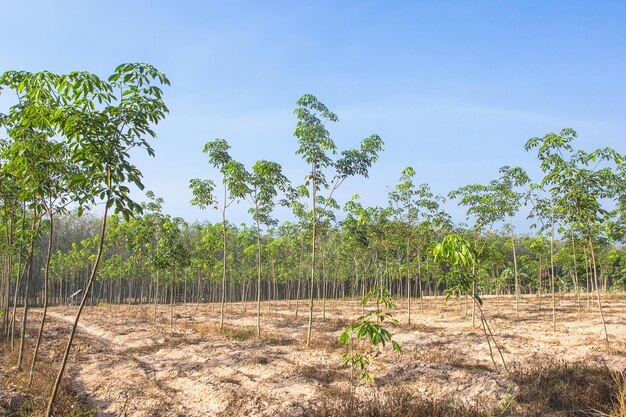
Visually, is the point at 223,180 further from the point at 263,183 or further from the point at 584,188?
the point at 584,188

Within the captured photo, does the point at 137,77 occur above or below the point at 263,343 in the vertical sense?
above

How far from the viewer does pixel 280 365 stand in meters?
12.0

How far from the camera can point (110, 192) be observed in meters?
5.35

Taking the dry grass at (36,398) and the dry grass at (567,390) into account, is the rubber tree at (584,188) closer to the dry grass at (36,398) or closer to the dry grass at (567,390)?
the dry grass at (567,390)

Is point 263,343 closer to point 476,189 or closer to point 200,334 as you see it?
point 200,334

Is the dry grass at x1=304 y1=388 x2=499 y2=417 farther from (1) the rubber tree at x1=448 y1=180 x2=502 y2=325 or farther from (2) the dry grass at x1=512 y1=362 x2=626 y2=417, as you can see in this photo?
(1) the rubber tree at x1=448 y1=180 x2=502 y2=325

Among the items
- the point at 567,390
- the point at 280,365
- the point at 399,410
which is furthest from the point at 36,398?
the point at 567,390

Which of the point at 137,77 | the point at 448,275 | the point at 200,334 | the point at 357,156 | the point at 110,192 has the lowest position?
the point at 200,334

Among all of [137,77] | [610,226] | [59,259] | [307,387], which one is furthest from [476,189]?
[59,259]

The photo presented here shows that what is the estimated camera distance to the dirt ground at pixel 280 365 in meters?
8.97

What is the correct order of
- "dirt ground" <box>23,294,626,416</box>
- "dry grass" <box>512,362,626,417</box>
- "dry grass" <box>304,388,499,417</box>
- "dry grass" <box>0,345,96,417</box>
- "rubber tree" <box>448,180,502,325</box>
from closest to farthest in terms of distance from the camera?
"dry grass" <box>304,388,499,417</box> < "dry grass" <box>512,362,626,417</box> < "dry grass" <box>0,345,96,417</box> < "dirt ground" <box>23,294,626,416</box> < "rubber tree" <box>448,180,502,325</box>

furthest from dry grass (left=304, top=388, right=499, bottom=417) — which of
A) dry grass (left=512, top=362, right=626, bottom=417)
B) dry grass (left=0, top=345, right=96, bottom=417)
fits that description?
dry grass (left=0, top=345, right=96, bottom=417)

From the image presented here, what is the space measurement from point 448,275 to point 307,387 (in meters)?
4.30

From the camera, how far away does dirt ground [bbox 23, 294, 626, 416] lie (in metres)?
8.97
